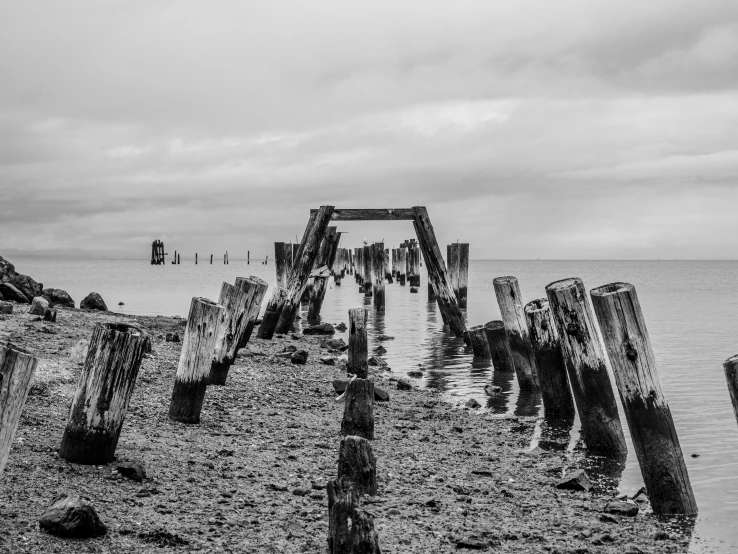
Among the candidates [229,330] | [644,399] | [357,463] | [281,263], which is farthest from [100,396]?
[281,263]

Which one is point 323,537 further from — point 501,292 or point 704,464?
point 501,292

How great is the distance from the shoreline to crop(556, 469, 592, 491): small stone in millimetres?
97

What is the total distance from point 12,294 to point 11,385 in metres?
17.1

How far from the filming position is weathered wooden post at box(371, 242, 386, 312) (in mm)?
28375

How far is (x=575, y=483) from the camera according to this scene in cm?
658

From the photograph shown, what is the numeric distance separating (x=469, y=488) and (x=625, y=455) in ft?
7.05

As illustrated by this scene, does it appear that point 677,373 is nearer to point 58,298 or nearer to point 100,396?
point 100,396

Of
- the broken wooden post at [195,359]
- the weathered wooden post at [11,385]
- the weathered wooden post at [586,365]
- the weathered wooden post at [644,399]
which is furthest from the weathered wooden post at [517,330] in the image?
the weathered wooden post at [11,385]

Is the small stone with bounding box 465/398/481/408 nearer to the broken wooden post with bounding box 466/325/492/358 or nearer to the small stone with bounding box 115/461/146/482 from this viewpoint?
the broken wooden post with bounding box 466/325/492/358

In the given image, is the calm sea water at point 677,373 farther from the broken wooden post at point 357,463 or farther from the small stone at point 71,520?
the small stone at point 71,520

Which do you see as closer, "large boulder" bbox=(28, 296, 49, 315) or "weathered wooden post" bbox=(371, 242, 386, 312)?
"large boulder" bbox=(28, 296, 49, 315)

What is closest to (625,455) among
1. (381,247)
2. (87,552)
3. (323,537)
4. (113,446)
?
(323,537)

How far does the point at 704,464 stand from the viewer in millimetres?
7723

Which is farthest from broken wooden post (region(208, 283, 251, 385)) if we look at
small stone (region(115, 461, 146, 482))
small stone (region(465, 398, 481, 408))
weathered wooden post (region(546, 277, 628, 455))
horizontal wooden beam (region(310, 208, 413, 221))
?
horizontal wooden beam (region(310, 208, 413, 221))
